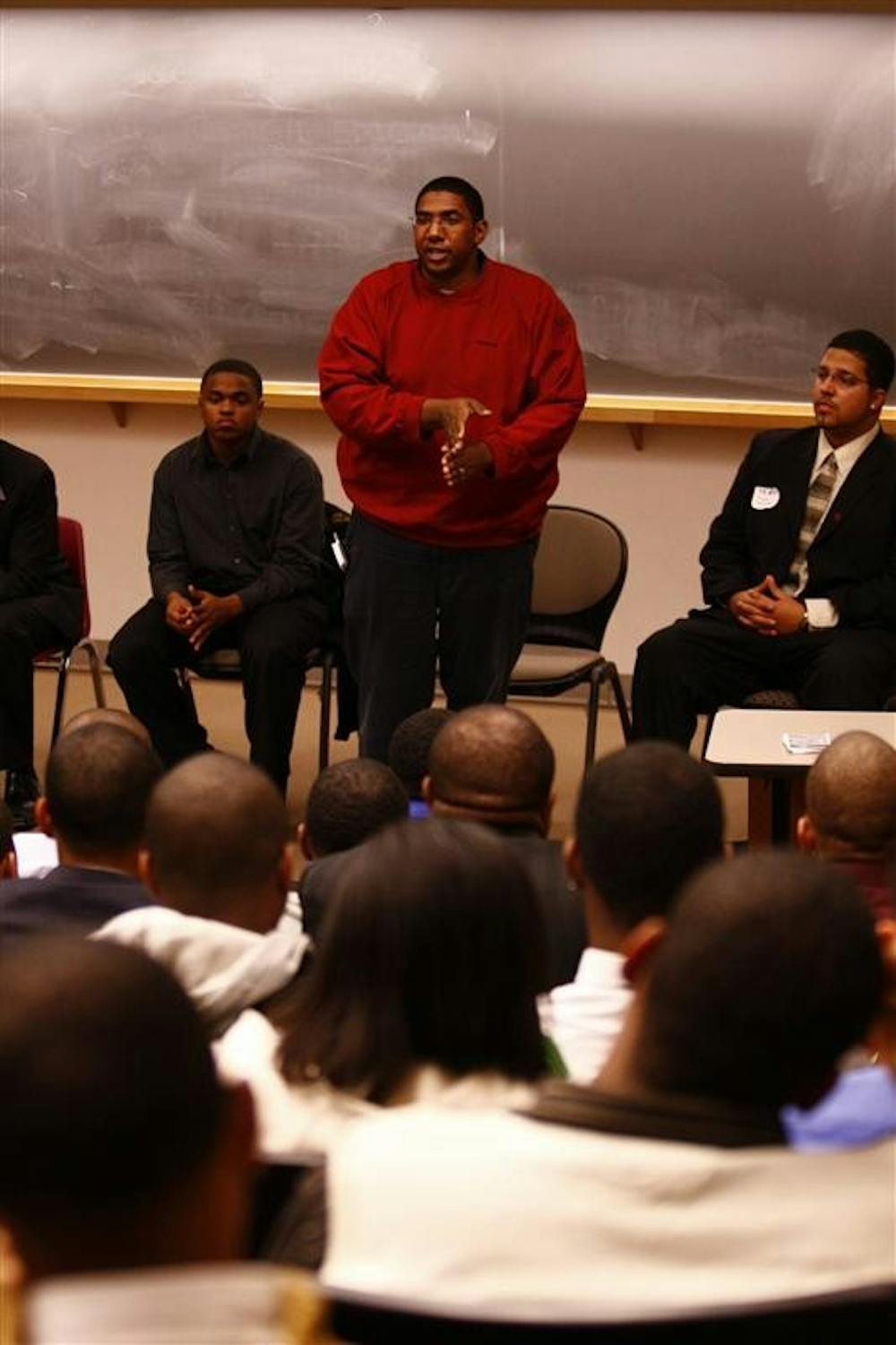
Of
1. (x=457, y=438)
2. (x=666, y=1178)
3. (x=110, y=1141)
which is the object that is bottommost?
(x=666, y=1178)

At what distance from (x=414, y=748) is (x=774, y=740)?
92 centimetres

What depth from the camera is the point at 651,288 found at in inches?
262

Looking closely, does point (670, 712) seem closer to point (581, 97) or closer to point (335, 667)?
point (335, 667)

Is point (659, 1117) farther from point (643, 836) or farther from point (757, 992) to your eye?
point (643, 836)

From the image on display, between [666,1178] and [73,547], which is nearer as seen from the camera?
[666,1178]

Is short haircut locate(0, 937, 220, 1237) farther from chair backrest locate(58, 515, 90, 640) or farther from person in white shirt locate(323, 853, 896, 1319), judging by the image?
chair backrest locate(58, 515, 90, 640)

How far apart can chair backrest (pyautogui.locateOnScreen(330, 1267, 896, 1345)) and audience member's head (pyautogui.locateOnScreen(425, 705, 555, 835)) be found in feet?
5.67

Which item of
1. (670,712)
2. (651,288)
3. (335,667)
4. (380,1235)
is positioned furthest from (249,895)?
(651,288)

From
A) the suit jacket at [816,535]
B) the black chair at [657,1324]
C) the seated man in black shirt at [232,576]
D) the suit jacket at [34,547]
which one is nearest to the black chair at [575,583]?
the suit jacket at [816,535]

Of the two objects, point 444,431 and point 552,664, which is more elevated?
point 444,431

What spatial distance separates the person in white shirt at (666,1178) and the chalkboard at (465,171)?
5225 millimetres

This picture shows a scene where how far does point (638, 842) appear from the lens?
2.50 meters

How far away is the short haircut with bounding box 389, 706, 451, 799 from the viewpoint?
3.96 meters

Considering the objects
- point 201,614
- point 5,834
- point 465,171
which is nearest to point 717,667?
point 201,614
